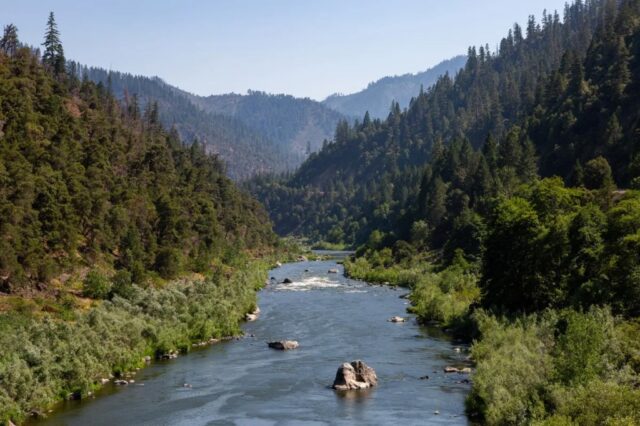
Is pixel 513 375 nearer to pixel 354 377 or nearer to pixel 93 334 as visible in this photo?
pixel 354 377

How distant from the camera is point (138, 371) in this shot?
238ft

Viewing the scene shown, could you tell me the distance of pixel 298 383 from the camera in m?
67.8

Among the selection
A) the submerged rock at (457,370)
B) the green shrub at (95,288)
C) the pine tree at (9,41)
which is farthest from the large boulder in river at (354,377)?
the pine tree at (9,41)

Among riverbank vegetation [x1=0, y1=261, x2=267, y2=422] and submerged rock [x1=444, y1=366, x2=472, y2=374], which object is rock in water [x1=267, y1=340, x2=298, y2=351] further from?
submerged rock [x1=444, y1=366, x2=472, y2=374]

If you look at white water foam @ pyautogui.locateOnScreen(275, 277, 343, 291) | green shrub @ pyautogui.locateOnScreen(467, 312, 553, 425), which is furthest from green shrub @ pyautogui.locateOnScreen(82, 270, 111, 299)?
white water foam @ pyautogui.locateOnScreen(275, 277, 343, 291)

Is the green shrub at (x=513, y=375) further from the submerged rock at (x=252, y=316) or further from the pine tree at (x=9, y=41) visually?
the pine tree at (x=9, y=41)

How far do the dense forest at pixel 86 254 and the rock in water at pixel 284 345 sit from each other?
9675 millimetres

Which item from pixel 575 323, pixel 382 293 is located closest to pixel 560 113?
pixel 382 293

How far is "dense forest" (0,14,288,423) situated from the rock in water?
9.67 m

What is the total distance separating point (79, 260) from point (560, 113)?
13514 centimetres

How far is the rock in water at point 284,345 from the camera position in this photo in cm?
8325

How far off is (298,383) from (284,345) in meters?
15.9

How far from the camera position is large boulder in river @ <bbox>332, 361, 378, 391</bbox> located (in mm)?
65062

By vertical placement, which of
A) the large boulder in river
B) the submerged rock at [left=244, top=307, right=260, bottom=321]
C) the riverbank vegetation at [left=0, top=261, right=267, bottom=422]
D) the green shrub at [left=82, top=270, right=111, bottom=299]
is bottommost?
the submerged rock at [left=244, top=307, right=260, bottom=321]
